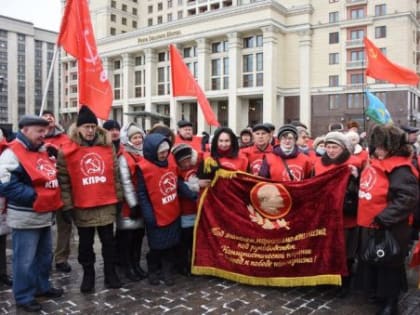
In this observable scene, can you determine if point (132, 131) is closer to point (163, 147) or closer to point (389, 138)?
point (163, 147)

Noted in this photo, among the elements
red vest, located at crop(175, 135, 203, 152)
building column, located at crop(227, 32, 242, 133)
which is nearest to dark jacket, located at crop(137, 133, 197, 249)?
red vest, located at crop(175, 135, 203, 152)

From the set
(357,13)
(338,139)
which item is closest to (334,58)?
(357,13)

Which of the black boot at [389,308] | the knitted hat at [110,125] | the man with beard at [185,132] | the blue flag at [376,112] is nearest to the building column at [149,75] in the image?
the blue flag at [376,112]

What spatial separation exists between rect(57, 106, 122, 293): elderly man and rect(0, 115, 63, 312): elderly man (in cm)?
23

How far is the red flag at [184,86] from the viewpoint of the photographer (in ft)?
32.4

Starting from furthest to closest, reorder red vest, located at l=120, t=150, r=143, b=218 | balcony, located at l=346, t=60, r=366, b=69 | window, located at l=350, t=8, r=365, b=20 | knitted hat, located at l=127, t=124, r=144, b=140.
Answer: window, located at l=350, t=8, r=365, b=20 < balcony, located at l=346, t=60, r=366, b=69 < knitted hat, located at l=127, t=124, r=144, b=140 < red vest, located at l=120, t=150, r=143, b=218

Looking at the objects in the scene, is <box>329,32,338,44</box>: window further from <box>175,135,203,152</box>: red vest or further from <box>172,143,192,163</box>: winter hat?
<box>172,143,192,163</box>: winter hat

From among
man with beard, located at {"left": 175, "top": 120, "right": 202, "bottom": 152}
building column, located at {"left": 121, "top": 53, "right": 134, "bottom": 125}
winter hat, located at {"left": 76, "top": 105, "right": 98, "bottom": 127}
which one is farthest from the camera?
building column, located at {"left": 121, "top": 53, "right": 134, "bottom": 125}

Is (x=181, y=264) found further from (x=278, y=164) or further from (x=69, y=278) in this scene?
(x=278, y=164)

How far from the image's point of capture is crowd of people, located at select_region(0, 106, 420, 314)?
4055mm

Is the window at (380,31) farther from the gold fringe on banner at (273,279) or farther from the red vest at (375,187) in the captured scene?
the gold fringe on banner at (273,279)

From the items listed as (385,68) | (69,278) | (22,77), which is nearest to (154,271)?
(69,278)

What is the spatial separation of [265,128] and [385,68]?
6661 millimetres

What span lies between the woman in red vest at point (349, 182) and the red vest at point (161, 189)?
5.75ft
